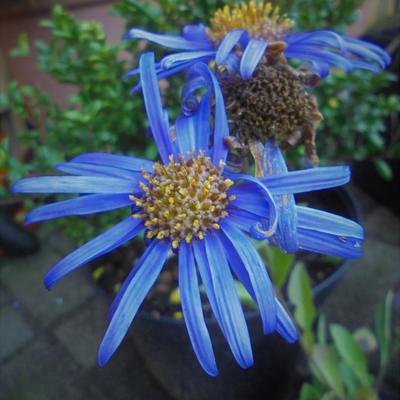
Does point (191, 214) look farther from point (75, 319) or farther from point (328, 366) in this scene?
point (75, 319)

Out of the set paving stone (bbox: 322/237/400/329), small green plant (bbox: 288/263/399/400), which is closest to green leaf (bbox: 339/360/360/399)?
small green plant (bbox: 288/263/399/400)

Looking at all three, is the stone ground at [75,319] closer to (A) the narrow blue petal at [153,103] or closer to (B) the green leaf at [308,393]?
(B) the green leaf at [308,393]

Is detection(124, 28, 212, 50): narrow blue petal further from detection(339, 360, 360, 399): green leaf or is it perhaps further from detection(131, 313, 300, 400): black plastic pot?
detection(339, 360, 360, 399): green leaf

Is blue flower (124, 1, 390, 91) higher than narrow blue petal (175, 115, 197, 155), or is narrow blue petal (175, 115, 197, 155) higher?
blue flower (124, 1, 390, 91)

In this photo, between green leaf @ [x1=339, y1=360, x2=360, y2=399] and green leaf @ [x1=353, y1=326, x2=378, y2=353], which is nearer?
green leaf @ [x1=339, y1=360, x2=360, y2=399]

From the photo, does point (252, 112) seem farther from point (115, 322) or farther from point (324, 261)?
point (324, 261)
